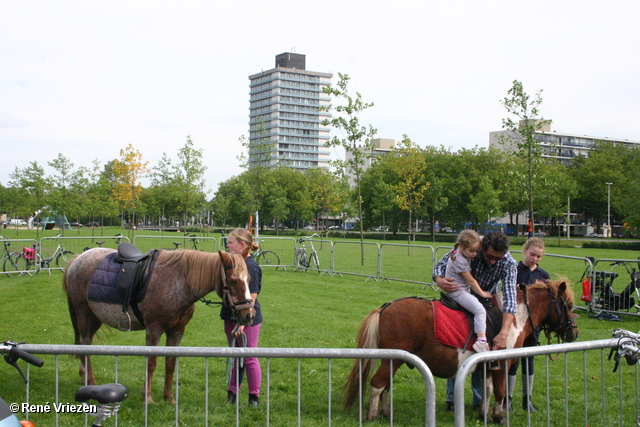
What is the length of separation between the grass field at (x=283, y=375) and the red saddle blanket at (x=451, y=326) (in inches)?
30.9

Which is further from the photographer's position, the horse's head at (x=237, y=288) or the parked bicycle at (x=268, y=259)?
the parked bicycle at (x=268, y=259)

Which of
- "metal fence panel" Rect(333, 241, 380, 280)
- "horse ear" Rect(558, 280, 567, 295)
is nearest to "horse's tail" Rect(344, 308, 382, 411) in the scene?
"horse ear" Rect(558, 280, 567, 295)

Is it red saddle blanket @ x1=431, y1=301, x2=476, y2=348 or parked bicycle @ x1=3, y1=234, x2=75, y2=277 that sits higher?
red saddle blanket @ x1=431, y1=301, x2=476, y2=348

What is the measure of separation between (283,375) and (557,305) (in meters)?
3.22

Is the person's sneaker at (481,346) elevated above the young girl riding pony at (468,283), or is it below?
below

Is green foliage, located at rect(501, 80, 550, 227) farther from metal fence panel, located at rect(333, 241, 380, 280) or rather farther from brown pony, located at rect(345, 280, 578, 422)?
brown pony, located at rect(345, 280, 578, 422)

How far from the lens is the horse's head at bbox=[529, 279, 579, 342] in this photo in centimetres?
495

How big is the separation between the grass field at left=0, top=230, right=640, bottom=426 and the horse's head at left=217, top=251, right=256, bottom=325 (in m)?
1.01

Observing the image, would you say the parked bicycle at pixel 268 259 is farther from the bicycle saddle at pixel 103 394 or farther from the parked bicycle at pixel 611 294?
the bicycle saddle at pixel 103 394

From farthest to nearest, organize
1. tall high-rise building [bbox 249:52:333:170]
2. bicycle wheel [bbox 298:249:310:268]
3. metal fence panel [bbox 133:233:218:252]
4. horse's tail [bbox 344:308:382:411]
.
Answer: tall high-rise building [bbox 249:52:333:170] → metal fence panel [bbox 133:233:218:252] → bicycle wheel [bbox 298:249:310:268] → horse's tail [bbox 344:308:382:411]

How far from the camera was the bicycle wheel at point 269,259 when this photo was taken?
18.8 metres

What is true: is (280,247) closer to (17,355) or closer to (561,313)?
(561,313)

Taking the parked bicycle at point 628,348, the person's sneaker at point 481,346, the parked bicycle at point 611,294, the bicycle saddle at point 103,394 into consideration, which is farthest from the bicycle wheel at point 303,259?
the bicycle saddle at point 103,394

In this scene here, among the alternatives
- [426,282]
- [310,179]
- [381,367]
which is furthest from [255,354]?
[310,179]
